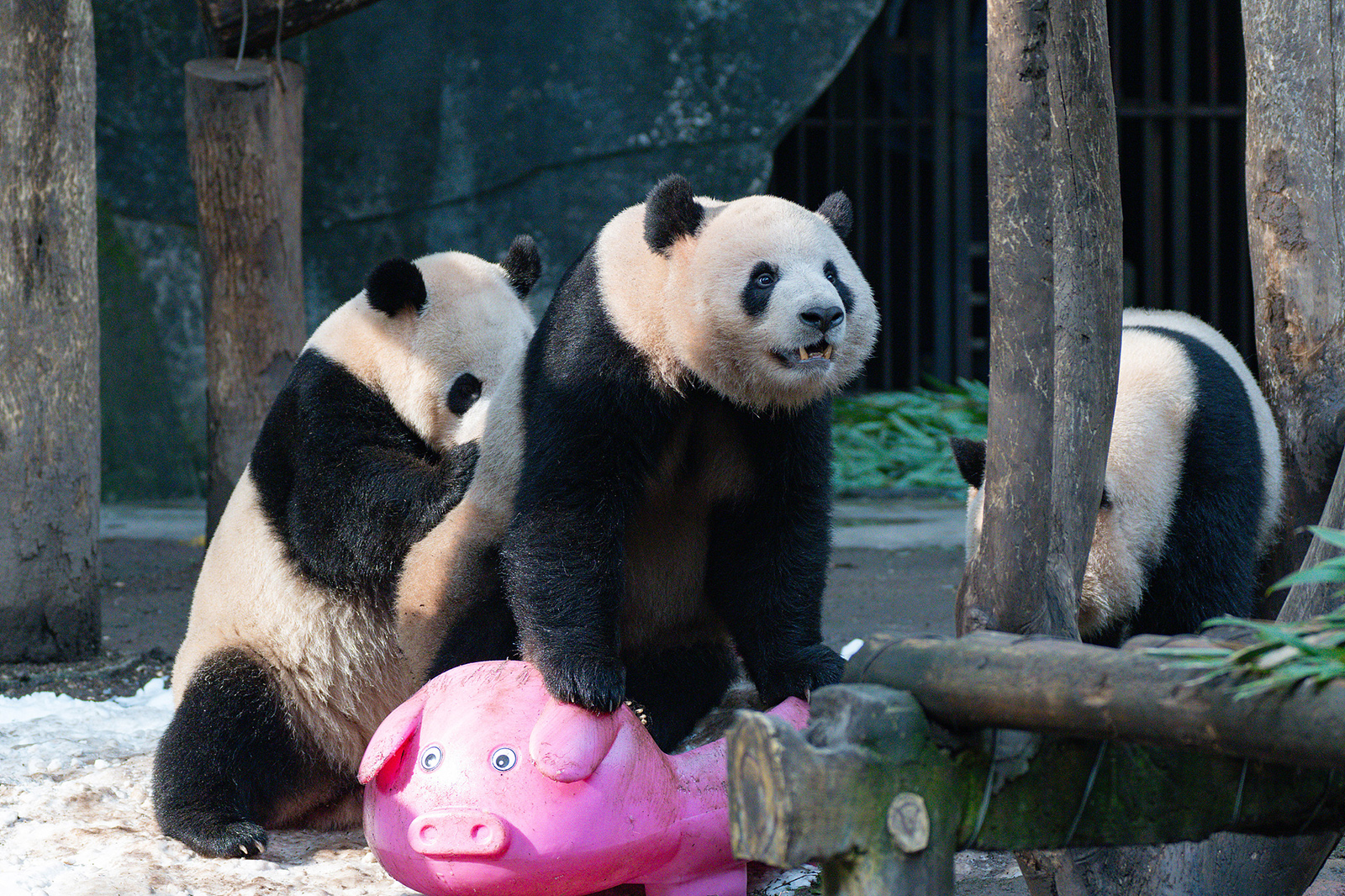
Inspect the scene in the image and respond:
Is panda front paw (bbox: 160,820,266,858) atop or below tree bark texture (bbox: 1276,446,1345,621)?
below

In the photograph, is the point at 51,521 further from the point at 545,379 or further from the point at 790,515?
the point at 790,515

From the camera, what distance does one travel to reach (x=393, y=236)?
788 centimetres

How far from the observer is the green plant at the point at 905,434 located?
8.06m

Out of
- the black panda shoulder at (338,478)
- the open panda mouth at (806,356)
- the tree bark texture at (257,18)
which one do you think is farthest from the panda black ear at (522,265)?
the tree bark texture at (257,18)

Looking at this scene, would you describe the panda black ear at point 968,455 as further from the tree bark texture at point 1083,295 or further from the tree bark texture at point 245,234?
the tree bark texture at point 245,234

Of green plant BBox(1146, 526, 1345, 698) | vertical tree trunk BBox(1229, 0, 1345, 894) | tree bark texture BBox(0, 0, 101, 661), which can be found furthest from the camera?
tree bark texture BBox(0, 0, 101, 661)

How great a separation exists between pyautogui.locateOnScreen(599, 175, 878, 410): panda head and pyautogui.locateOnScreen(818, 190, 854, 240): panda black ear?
11 cm

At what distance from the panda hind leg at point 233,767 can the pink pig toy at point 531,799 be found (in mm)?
536

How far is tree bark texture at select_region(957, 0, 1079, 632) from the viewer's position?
206 centimetres

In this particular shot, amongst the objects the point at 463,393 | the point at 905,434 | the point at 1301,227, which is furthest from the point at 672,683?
the point at 905,434

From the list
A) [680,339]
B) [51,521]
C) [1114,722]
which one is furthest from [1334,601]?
[51,521]

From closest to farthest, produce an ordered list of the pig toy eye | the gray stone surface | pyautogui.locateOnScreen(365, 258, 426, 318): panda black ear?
the pig toy eye < pyautogui.locateOnScreen(365, 258, 426, 318): panda black ear < the gray stone surface

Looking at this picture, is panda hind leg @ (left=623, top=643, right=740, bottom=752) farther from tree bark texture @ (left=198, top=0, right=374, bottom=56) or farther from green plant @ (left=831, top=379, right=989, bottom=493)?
green plant @ (left=831, top=379, right=989, bottom=493)

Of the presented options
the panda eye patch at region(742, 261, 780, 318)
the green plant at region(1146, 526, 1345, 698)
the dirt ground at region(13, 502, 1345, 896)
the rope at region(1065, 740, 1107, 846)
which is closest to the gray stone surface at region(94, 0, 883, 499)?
the dirt ground at region(13, 502, 1345, 896)
